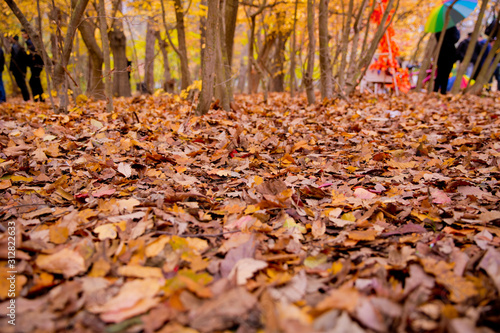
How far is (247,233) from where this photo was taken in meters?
1.57

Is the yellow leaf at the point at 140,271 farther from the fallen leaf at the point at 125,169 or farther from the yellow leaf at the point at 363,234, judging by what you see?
the fallen leaf at the point at 125,169

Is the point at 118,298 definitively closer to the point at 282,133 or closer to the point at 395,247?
the point at 395,247

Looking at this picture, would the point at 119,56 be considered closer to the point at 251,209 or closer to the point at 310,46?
the point at 310,46

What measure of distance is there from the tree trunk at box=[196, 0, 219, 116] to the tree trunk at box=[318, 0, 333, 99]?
2.31 metres

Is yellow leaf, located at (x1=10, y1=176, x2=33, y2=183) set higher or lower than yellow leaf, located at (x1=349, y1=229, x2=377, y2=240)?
higher

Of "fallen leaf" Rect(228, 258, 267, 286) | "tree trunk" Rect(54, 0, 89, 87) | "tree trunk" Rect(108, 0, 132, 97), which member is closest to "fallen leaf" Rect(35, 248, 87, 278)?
"fallen leaf" Rect(228, 258, 267, 286)

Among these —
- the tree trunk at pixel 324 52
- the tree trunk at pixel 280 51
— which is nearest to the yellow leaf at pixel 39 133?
the tree trunk at pixel 324 52

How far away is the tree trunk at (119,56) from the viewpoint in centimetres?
966

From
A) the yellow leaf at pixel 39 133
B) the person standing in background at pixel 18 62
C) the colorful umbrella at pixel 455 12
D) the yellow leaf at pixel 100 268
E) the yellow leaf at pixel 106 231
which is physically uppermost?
the colorful umbrella at pixel 455 12

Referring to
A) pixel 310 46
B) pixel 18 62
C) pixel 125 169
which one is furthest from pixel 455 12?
pixel 18 62

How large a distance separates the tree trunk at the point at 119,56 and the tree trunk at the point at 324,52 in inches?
243

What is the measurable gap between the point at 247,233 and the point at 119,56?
10.1 meters

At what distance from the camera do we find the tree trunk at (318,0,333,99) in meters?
5.54

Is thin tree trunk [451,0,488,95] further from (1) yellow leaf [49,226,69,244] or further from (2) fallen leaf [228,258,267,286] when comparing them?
(1) yellow leaf [49,226,69,244]
